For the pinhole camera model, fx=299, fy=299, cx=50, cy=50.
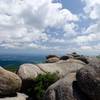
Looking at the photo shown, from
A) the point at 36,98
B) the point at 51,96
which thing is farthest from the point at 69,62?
the point at 51,96

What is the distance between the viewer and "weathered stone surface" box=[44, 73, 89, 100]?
21.2 meters

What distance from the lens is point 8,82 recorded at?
3041cm

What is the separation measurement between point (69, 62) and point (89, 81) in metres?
19.0

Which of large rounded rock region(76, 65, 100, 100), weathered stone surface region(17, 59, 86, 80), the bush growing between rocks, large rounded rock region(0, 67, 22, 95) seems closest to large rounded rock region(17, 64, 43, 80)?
weathered stone surface region(17, 59, 86, 80)

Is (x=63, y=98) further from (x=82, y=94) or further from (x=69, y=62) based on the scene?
(x=69, y=62)

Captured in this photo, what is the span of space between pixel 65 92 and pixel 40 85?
1073 centimetres

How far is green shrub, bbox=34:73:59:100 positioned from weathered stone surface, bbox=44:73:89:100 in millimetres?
8498

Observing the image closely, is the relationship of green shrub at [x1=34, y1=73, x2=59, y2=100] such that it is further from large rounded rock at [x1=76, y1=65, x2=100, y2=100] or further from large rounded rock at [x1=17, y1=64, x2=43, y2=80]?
large rounded rock at [x1=76, y1=65, x2=100, y2=100]

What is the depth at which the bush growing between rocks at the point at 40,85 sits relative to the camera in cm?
3130

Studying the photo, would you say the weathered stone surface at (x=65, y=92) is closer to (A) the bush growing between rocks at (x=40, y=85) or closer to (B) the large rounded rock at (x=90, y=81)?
(B) the large rounded rock at (x=90, y=81)

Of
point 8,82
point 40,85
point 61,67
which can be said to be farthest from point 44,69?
point 8,82

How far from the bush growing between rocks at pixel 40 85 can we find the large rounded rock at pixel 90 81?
10.5m

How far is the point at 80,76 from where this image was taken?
70.0 ft

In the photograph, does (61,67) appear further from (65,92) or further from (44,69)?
(65,92)
